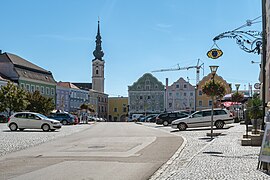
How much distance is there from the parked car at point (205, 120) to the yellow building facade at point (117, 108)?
104918mm

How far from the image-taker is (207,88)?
35.9 meters

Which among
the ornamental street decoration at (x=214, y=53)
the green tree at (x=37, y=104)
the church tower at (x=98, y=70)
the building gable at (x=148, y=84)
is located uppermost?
the church tower at (x=98, y=70)

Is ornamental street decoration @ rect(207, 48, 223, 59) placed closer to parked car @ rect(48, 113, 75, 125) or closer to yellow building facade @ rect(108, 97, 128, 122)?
parked car @ rect(48, 113, 75, 125)

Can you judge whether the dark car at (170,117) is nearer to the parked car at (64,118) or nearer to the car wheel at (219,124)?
the parked car at (64,118)

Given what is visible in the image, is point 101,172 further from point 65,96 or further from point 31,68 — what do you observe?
point 65,96

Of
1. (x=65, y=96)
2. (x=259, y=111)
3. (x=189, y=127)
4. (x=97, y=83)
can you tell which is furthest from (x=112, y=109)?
(x=259, y=111)

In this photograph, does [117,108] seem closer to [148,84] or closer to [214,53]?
[148,84]

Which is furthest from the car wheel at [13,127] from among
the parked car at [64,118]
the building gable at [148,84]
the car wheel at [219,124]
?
the building gable at [148,84]

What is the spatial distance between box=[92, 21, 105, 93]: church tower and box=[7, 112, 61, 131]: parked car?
4312 inches

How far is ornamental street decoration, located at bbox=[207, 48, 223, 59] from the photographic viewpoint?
25844 mm

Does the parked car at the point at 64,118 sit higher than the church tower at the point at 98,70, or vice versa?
the church tower at the point at 98,70

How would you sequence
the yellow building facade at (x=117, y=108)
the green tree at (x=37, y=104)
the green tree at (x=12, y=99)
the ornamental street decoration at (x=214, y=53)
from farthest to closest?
the yellow building facade at (x=117, y=108) → the green tree at (x=37, y=104) → the green tree at (x=12, y=99) → the ornamental street decoration at (x=214, y=53)

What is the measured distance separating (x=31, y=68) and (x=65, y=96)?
70.9 ft

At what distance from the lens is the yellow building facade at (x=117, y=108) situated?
469 ft
